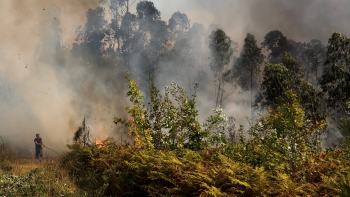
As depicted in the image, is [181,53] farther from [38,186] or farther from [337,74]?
[38,186]

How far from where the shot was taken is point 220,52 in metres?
38.8

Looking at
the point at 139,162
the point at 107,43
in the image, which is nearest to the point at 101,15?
the point at 107,43

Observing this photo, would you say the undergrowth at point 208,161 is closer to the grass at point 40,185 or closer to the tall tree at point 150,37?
the grass at point 40,185

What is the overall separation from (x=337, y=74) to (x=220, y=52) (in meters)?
21.0

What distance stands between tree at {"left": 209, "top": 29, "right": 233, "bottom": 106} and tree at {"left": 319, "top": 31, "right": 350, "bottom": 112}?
1787 centimetres

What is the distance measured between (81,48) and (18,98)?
1264 centimetres

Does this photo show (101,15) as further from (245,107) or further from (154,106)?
(154,106)

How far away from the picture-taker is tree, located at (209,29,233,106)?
124ft

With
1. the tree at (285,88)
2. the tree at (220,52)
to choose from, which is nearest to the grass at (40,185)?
the tree at (285,88)

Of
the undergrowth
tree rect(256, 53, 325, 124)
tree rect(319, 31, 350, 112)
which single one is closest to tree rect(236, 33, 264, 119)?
tree rect(256, 53, 325, 124)

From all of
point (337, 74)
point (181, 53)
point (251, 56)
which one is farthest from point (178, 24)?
point (337, 74)

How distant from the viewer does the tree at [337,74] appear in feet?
60.2

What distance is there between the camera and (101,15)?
121 feet

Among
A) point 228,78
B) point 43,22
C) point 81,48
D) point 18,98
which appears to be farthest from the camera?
point 228,78
